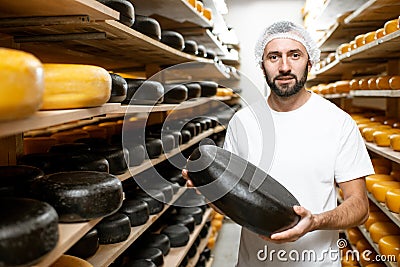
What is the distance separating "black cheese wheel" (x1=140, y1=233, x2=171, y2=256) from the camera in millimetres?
2816

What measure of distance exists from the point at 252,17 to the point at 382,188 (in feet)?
17.6

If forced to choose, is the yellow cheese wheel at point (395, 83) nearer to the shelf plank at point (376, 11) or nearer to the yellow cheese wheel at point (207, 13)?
the shelf plank at point (376, 11)

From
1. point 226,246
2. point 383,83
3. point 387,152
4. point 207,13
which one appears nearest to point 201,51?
point 207,13

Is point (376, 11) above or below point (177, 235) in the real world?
above

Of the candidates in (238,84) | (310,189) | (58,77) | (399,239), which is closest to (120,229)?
(310,189)

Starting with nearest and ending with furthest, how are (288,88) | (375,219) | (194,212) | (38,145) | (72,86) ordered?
(72,86)
(288,88)
(38,145)
(375,219)
(194,212)

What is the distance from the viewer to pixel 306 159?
1957 millimetres

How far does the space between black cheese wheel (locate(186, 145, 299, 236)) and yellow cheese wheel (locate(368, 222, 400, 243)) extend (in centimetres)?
144

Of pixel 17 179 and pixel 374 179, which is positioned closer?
pixel 17 179

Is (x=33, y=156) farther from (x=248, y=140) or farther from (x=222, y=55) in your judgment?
(x=222, y=55)

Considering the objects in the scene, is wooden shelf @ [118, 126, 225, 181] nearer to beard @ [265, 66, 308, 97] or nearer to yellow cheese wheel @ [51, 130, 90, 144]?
yellow cheese wheel @ [51, 130, 90, 144]

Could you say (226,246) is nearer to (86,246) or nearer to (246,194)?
(86,246)

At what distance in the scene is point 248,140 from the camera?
2.10 metres

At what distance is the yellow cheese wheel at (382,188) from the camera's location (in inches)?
106
